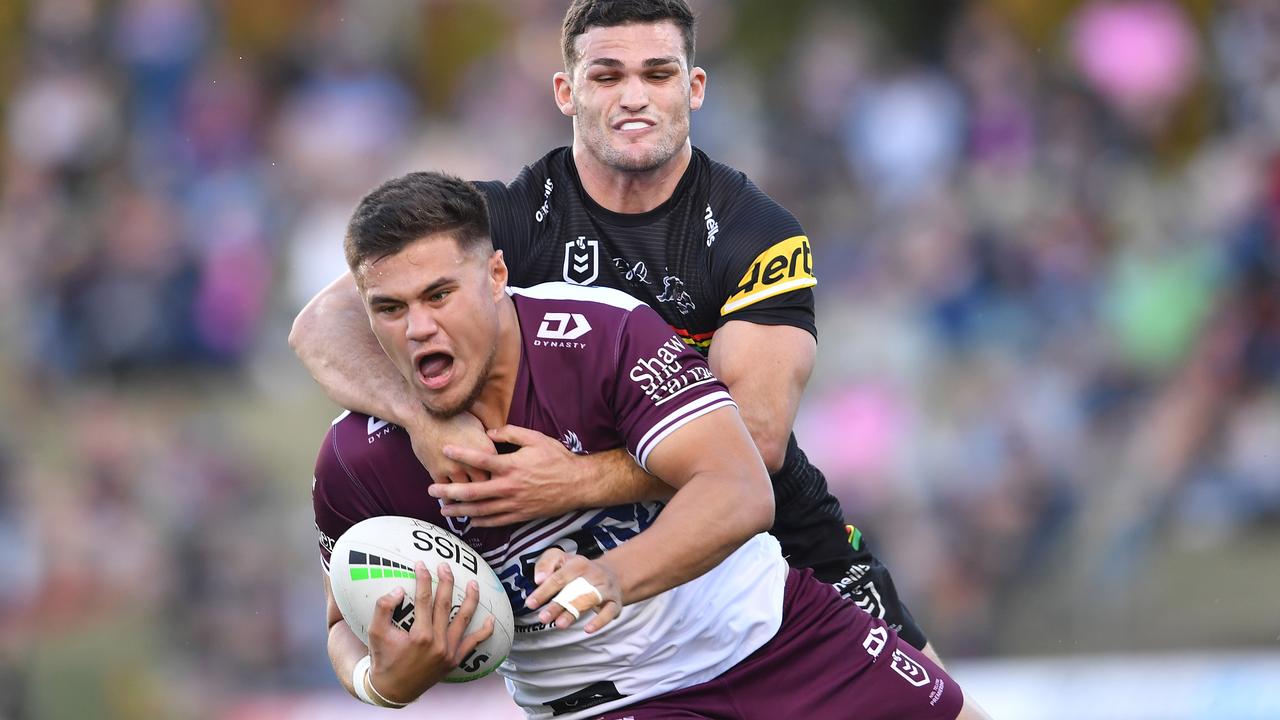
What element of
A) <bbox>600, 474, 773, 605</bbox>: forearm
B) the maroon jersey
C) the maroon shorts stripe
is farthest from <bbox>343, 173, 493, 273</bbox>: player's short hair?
the maroon shorts stripe

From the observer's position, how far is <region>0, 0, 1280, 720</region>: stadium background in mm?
11648

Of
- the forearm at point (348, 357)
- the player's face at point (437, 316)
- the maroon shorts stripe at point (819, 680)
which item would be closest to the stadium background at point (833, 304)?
the maroon shorts stripe at point (819, 680)

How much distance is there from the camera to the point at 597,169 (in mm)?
5816

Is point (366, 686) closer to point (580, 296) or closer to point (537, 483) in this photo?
point (537, 483)

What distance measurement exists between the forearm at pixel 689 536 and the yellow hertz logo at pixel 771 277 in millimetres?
1001

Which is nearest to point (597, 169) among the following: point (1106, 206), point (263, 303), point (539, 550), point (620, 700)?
point (539, 550)

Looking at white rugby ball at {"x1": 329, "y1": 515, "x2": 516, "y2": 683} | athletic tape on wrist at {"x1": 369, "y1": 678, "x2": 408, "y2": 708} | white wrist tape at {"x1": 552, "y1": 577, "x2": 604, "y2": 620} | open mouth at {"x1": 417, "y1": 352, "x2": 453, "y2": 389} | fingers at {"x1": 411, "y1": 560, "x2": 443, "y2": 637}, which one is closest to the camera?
white wrist tape at {"x1": 552, "y1": 577, "x2": 604, "y2": 620}

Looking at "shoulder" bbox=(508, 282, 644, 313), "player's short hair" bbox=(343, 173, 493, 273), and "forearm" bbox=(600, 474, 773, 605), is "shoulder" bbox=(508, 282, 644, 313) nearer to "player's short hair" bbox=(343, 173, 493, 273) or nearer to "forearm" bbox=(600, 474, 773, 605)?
"player's short hair" bbox=(343, 173, 493, 273)

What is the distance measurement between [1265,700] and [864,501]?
2828 millimetres

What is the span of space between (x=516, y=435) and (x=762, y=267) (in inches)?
42.4

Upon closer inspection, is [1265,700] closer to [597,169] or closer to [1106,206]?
[1106,206]

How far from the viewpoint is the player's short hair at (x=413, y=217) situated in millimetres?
4859

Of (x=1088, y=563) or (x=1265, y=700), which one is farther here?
(x=1088, y=563)

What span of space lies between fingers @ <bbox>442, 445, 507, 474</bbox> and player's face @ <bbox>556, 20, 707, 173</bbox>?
1246 millimetres
